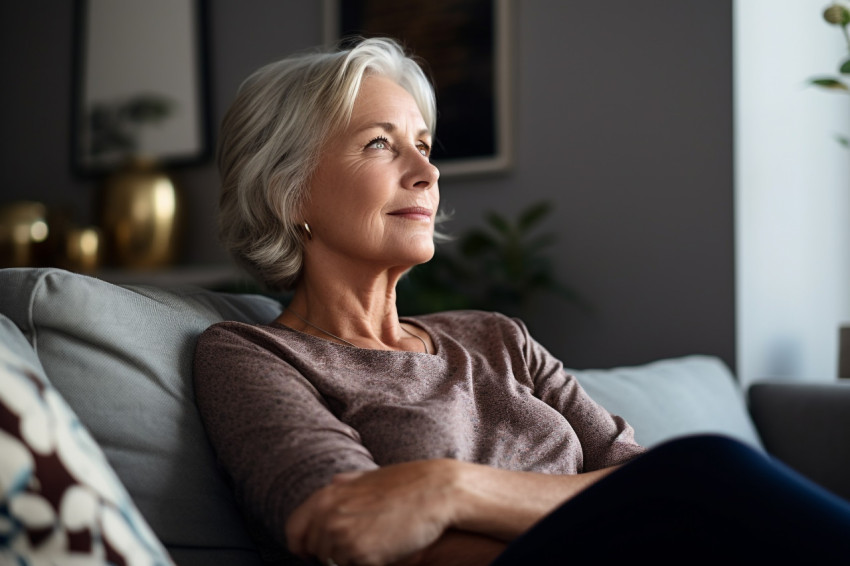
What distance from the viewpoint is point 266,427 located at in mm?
1077

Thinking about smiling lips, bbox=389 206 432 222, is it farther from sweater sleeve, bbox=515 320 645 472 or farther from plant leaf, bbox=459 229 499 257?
plant leaf, bbox=459 229 499 257

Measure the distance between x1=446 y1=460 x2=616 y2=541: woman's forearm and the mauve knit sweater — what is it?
120 mm

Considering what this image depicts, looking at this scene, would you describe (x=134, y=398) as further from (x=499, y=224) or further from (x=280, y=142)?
(x=499, y=224)

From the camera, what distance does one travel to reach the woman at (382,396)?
0.86 m

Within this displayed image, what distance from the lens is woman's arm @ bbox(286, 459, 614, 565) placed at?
0.94m

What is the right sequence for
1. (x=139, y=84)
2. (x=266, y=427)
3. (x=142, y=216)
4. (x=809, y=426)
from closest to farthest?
(x=266, y=427) → (x=809, y=426) → (x=142, y=216) → (x=139, y=84)

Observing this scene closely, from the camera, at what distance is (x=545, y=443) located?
1.29 m

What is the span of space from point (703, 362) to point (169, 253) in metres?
2.34

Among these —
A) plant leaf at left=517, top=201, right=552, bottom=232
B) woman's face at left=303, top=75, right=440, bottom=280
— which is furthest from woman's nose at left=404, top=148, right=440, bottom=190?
plant leaf at left=517, top=201, right=552, bottom=232

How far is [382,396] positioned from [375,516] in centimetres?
30

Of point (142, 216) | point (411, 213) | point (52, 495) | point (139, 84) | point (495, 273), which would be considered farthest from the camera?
point (139, 84)

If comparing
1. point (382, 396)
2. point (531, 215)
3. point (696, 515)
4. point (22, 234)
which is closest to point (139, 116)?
point (22, 234)

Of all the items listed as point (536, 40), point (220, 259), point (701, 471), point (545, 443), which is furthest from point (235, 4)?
point (701, 471)

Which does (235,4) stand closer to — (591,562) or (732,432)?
(732,432)
